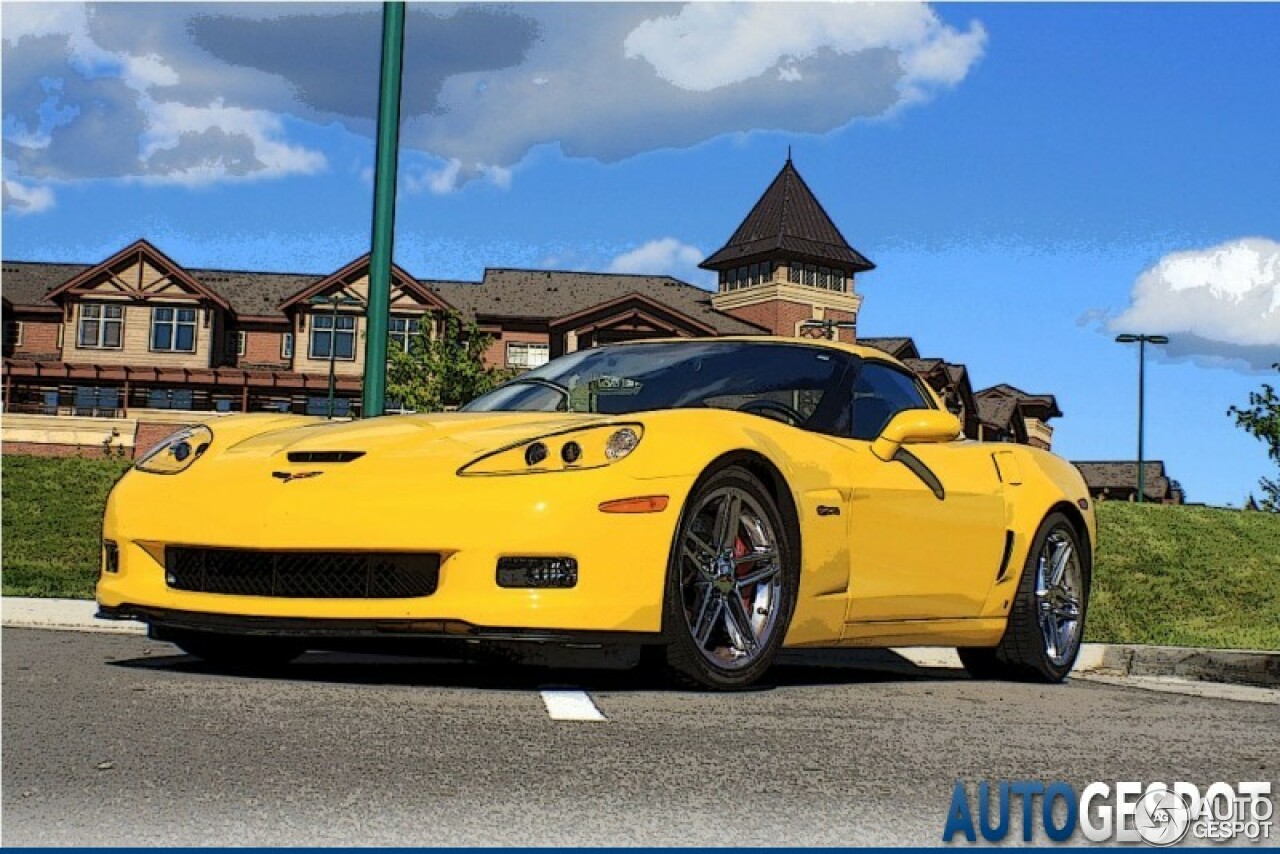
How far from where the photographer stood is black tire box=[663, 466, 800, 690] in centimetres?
559

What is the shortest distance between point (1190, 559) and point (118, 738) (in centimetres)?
1636

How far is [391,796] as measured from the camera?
142 inches

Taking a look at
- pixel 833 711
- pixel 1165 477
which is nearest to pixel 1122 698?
pixel 833 711

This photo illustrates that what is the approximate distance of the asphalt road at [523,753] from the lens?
3.37 metres

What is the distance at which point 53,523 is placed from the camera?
19359 mm

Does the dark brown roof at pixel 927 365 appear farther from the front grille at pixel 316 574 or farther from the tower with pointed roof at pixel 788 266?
the front grille at pixel 316 574

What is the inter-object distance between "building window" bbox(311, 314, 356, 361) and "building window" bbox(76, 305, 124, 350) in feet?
22.3

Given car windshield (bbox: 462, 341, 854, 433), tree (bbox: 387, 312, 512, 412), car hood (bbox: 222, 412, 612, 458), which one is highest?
tree (bbox: 387, 312, 512, 412)

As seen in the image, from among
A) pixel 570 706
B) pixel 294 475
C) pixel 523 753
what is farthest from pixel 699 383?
pixel 523 753

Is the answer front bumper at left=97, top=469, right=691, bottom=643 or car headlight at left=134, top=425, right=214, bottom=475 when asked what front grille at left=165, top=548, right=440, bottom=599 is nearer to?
front bumper at left=97, top=469, right=691, bottom=643

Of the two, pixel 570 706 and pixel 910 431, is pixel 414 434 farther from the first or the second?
pixel 910 431

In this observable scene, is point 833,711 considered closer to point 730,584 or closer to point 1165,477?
point 730,584

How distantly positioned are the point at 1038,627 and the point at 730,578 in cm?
220

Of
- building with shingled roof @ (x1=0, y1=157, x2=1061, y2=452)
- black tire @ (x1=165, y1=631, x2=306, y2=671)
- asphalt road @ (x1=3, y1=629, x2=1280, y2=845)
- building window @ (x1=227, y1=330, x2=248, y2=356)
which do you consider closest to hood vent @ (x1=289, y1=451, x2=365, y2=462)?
asphalt road @ (x1=3, y1=629, x2=1280, y2=845)
